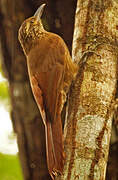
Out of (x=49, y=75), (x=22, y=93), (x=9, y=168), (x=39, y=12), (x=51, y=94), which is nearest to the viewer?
(x=51, y=94)

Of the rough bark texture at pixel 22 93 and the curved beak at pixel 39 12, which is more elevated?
the curved beak at pixel 39 12

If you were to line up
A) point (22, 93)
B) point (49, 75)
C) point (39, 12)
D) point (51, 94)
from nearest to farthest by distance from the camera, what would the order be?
point (51, 94), point (49, 75), point (39, 12), point (22, 93)

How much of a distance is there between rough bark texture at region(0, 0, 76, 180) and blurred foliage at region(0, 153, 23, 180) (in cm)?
140

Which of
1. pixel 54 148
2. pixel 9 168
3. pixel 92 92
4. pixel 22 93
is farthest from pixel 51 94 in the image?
pixel 9 168

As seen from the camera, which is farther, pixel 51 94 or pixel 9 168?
pixel 9 168

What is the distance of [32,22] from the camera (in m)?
3.76

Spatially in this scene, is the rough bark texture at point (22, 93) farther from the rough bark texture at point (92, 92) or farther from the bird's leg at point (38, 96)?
the rough bark texture at point (92, 92)

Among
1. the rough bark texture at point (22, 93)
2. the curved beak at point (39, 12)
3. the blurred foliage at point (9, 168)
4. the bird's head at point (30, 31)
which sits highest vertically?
the curved beak at point (39, 12)

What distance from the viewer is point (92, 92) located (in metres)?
2.42

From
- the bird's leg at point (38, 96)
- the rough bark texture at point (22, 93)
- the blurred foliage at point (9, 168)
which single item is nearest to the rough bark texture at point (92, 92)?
the bird's leg at point (38, 96)

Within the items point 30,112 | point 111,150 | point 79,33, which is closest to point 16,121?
point 30,112

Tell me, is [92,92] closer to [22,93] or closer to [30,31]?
[30,31]

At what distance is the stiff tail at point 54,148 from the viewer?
217 centimetres

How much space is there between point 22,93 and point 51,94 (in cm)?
160
